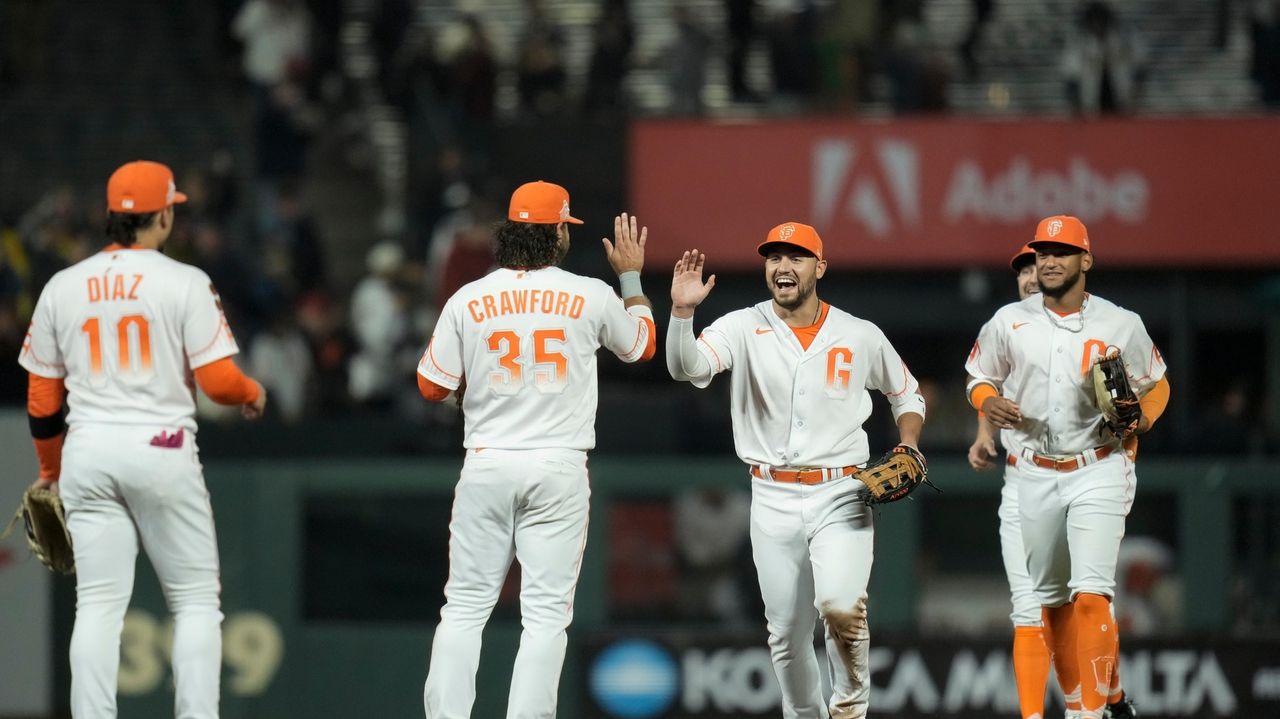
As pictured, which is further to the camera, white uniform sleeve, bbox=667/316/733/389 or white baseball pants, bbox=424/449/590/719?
white uniform sleeve, bbox=667/316/733/389

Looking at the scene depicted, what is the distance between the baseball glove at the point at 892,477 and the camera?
6785mm

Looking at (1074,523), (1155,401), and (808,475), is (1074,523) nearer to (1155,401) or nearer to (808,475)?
(1155,401)

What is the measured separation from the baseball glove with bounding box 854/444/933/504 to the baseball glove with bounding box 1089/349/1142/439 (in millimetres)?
779

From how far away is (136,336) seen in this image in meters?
6.60

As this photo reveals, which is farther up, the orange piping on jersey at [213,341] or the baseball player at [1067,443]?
the orange piping on jersey at [213,341]

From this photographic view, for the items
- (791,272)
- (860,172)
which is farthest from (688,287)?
(860,172)

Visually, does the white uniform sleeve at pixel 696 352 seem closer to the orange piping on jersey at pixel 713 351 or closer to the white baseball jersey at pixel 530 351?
the orange piping on jersey at pixel 713 351

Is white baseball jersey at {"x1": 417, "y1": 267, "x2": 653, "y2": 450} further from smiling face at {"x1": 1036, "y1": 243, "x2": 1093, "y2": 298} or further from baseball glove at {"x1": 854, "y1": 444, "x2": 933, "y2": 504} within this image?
smiling face at {"x1": 1036, "y1": 243, "x2": 1093, "y2": 298}

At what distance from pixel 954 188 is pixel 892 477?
671 cm

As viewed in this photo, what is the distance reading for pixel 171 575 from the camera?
260 inches

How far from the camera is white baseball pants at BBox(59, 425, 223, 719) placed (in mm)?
6504

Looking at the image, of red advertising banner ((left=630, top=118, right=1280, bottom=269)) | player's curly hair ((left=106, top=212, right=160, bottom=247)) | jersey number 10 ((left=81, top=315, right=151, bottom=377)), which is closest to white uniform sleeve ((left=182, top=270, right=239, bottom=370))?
jersey number 10 ((left=81, top=315, right=151, bottom=377))

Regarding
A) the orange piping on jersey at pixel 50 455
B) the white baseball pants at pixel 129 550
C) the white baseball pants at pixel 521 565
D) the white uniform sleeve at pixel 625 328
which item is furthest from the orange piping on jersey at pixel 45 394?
the white uniform sleeve at pixel 625 328

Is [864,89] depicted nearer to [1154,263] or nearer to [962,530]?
[1154,263]
